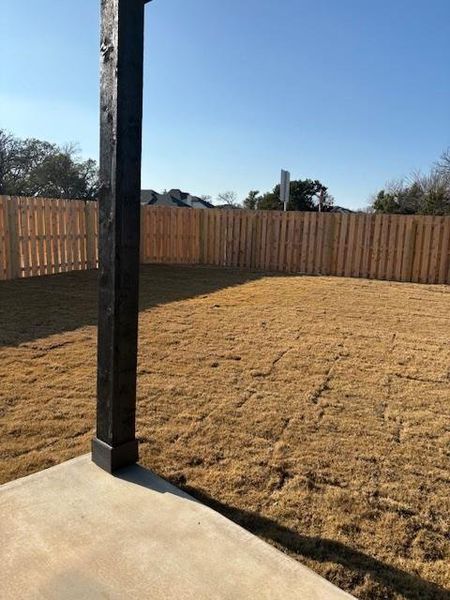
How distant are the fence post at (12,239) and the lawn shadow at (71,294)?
0.24 metres

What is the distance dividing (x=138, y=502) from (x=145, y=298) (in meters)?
5.60

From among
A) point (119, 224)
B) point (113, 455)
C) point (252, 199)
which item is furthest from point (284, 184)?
point (252, 199)

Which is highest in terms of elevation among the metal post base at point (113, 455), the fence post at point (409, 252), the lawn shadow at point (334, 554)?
the fence post at point (409, 252)

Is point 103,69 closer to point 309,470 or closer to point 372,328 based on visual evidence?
point 309,470

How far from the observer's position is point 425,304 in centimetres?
786

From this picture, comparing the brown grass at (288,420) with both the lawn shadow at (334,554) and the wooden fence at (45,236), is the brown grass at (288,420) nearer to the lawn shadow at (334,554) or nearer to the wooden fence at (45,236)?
the lawn shadow at (334,554)

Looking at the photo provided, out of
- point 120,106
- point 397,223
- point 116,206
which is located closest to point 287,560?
point 116,206

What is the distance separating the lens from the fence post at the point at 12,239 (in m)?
8.29

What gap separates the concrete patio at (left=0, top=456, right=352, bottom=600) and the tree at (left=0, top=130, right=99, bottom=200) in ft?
101

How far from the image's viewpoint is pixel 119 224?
7.26 feet

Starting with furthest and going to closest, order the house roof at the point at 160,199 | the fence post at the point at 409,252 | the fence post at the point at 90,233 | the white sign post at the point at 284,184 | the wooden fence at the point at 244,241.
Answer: the house roof at the point at 160,199 < the white sign post at the point at 284,184 < the fence post at the point at 409,252 < the fence post at the point at 90,233 < the wooden fence at the point at 244,241

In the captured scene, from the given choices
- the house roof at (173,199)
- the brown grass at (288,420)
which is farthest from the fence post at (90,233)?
the house roof at (173,199)

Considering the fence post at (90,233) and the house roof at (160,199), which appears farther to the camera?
the house roof at (160,199)

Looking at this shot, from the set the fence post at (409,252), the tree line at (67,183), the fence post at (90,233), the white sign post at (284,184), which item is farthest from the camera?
the tree line at (67,183)
